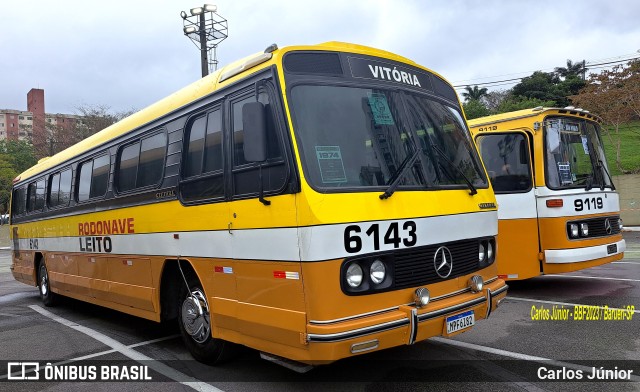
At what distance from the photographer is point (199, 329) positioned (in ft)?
17.8

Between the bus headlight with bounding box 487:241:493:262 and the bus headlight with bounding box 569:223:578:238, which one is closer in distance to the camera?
the bus headlight with bounding box 487:241:493:262

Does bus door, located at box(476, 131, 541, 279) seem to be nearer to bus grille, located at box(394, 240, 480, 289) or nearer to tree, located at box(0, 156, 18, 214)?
bus grille, located at box(394, 240, 480, 289)

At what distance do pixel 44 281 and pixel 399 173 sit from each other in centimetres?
936

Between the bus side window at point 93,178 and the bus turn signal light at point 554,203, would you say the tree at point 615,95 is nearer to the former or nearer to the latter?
the bus turn signal light at point 554,203

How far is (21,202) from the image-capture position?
1241 cm

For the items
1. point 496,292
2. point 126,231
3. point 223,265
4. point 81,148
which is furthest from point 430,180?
point 81,148

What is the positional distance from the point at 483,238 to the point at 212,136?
9.59ft

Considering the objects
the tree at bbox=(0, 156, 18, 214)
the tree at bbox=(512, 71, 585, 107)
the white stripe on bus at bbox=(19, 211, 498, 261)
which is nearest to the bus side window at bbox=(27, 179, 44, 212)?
the white stripe on bus at bbox=(19, 211, 498, 261)

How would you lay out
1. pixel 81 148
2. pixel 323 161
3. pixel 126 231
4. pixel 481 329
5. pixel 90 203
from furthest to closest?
pixel 81 148
pixel 90 203
pixel 126 231
pixel 481 329
pixel 323 161

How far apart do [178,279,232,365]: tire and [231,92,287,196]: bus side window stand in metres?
1.45

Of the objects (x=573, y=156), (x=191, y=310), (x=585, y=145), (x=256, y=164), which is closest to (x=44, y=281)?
(x=191, y=310)

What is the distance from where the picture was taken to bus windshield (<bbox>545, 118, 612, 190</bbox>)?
8.03 m

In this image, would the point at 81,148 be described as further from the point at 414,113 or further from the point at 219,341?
the point at 414,113

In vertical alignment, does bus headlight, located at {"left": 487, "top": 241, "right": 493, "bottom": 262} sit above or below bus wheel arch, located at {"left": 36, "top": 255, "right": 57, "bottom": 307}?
above
